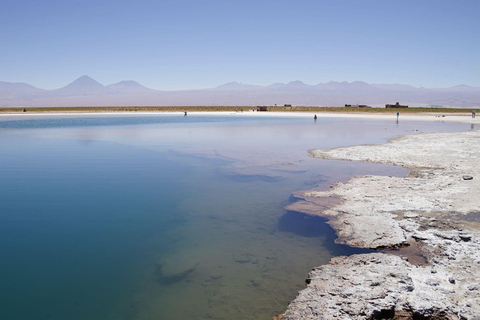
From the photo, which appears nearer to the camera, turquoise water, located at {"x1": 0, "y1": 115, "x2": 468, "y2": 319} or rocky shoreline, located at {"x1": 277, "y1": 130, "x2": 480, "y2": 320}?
rocky shoreline, located at {"x1": 277, "y1": 130, "x2": 480, "y2": 320}

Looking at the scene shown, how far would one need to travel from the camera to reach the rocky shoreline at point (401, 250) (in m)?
5.02

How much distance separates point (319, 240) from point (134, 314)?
4.39m

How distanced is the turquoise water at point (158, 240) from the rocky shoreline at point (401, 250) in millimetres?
614

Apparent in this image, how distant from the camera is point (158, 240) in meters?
8.23

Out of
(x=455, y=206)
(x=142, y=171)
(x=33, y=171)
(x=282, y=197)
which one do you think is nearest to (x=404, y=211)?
(x=455, y=206)

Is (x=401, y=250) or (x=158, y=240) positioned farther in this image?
(x=158, y=240)

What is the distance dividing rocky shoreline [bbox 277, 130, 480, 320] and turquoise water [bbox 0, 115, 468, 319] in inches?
24.2

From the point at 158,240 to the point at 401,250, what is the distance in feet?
18.2

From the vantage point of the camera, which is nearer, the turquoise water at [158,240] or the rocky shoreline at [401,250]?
the rocky shoreline at [401,250]

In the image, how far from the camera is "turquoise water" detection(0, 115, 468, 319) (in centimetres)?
585

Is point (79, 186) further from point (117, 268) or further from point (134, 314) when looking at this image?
point (134, 314)

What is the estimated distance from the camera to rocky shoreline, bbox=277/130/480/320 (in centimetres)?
502

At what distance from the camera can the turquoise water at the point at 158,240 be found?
230 inches

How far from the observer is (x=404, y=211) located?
898cm
